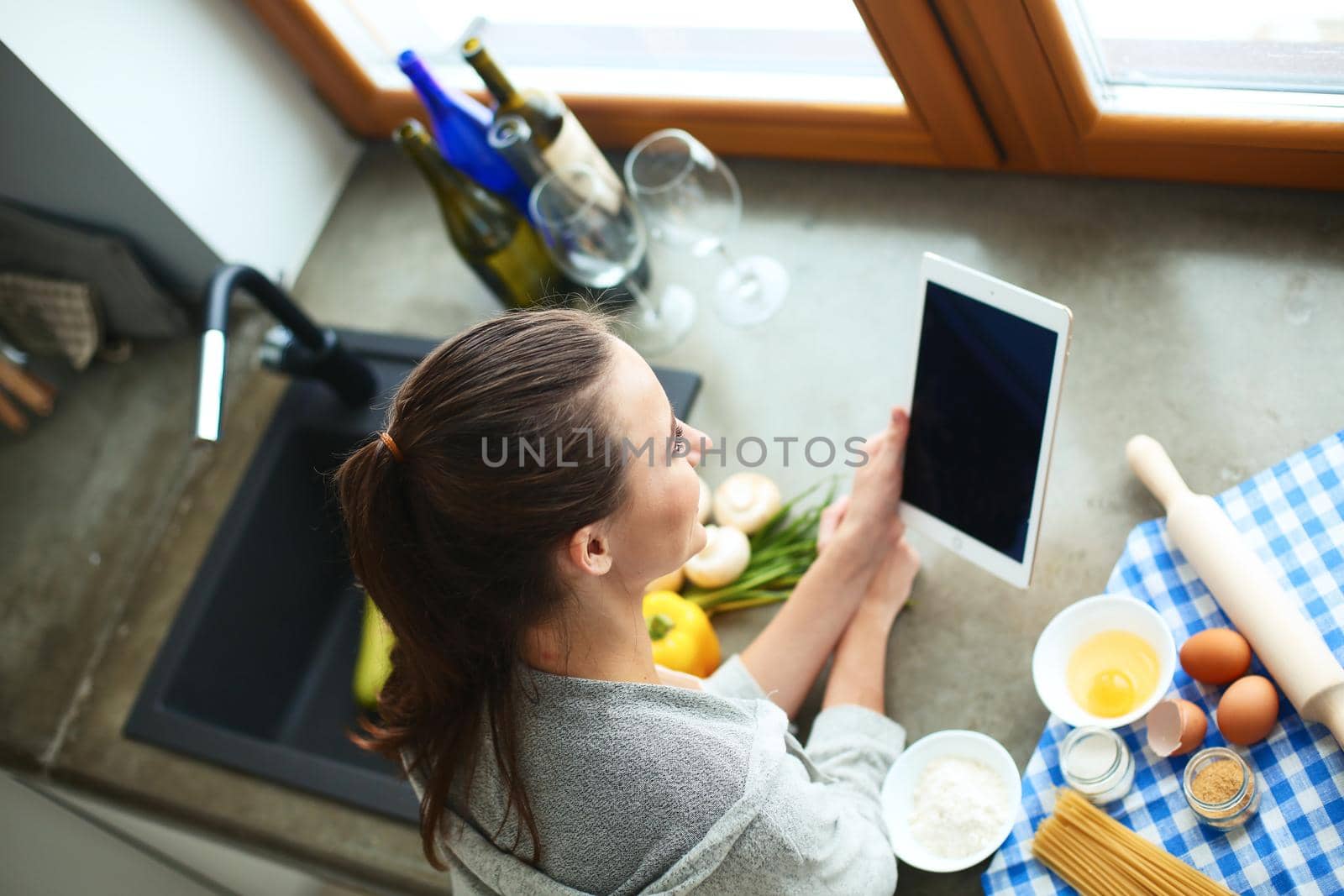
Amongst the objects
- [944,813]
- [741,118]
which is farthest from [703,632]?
[741,118]

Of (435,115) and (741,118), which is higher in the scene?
(435,115)

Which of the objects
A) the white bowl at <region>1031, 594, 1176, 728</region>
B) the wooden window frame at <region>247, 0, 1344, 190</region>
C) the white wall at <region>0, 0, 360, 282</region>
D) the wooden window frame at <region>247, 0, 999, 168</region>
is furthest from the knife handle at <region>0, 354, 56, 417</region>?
the white bowl at <region>1031, 594, 1176, 728</region>

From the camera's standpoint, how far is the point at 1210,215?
1.18 m

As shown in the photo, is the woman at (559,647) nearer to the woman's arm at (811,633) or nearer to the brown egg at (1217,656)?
the woman's arm at (811,633)

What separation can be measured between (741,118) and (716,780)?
2.92 feet

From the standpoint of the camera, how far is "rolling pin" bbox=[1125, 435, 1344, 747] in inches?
32.2

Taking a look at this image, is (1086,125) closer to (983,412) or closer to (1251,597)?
(983,412)

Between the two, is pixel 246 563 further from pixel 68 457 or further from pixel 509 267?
pixel 509 267

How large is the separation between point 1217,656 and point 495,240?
94cm

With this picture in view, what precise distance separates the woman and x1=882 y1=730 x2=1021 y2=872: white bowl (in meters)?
0.04

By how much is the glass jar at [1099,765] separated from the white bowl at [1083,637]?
0.04 ft

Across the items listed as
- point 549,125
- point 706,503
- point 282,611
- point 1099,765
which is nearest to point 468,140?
point 549,125

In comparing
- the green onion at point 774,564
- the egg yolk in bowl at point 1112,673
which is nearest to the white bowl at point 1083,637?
the egg yolk in bowl at point 1112,673

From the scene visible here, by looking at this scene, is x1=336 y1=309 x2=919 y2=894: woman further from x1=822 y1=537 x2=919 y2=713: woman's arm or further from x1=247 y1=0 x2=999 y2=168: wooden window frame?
x1=247 y1=0 x2=999 y2=168: wooden window frame
